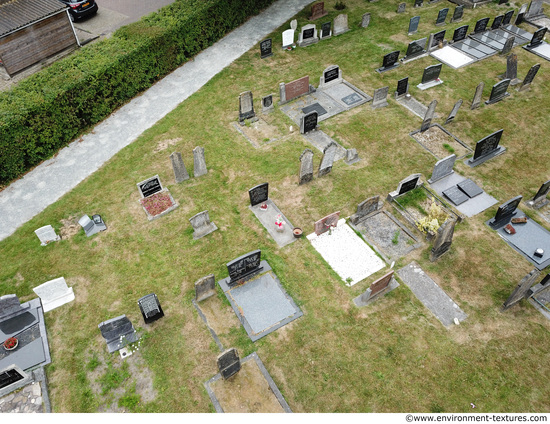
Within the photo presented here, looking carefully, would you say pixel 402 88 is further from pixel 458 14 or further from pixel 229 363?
pixel 229 363

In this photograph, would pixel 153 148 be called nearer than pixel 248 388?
No

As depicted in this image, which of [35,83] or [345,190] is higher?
[35,83]

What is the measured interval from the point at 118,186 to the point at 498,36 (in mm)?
21088

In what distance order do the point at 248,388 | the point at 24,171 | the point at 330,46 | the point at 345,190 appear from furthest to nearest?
1. the point at 330,46
2. the point at 24,171
3. the point at 345,190
4. the point at 248,388

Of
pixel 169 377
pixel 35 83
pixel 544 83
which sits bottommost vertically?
pixel 169 377

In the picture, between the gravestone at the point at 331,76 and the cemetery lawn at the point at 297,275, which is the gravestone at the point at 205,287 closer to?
the cemetery lawn at the point at 297,275

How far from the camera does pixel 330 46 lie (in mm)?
21125

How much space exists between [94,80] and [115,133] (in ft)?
7.46

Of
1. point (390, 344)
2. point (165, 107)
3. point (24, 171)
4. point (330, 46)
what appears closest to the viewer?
point (390, 344)

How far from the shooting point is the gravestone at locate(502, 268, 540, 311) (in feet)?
33.7

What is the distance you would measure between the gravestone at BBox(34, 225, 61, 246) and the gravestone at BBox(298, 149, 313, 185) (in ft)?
28.0

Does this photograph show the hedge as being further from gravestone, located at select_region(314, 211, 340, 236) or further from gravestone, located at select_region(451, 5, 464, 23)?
gravestone, located at select_region(451, 5, 464, 23)

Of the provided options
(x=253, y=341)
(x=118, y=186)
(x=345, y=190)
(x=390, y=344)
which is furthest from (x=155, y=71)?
→ (x=390, y=344)

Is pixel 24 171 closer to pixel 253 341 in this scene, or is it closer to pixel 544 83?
pixel 253 341
